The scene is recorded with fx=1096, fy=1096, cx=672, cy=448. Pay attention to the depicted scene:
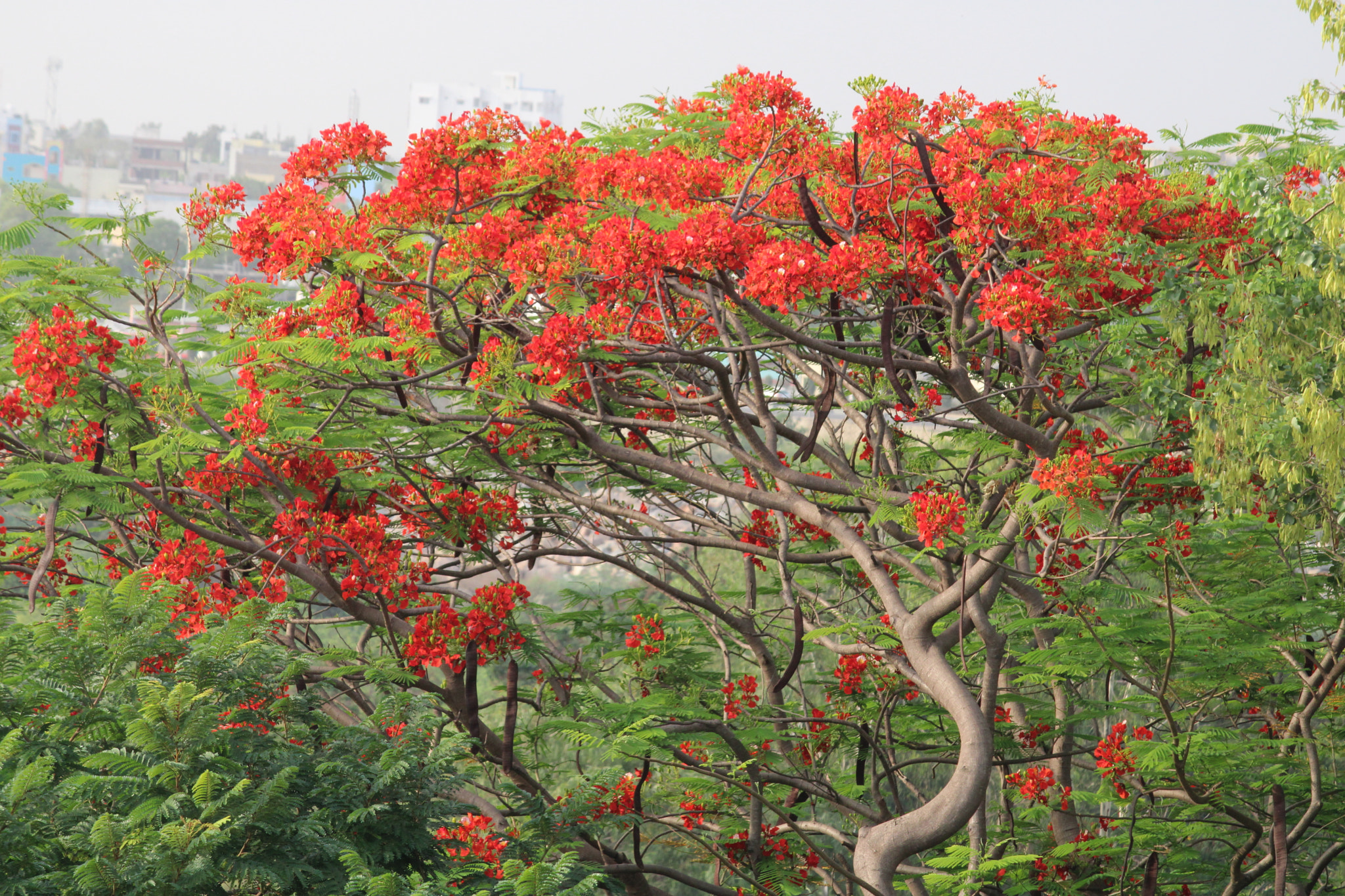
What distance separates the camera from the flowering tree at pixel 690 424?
521 cm

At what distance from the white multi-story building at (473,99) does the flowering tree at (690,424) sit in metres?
133

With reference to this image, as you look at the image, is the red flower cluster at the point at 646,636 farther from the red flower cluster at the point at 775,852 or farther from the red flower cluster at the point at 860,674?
the red flower cluster at the point at 775,852

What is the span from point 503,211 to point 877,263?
87.8 inches

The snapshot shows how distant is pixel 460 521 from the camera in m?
6.68

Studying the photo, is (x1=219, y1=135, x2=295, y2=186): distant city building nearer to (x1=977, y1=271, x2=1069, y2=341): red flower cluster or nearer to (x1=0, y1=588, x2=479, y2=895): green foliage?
(x1=0, y1=588, x2=479, y2=895): green foliage

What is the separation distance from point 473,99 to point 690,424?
141893 mm

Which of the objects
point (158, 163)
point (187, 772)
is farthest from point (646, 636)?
point (158, 163)

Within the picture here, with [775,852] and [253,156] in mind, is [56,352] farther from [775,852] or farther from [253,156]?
[253,156]

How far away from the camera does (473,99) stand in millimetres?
139000

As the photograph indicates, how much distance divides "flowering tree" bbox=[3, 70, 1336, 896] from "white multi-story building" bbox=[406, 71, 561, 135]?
13279 cm

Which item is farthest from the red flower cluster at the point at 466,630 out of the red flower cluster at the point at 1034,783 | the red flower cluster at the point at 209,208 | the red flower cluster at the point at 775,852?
the red flower cluster at the point at 1034,783

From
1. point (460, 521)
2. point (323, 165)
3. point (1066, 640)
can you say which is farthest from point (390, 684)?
point (1066, 640)

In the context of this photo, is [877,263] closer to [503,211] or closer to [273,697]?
[503,211]

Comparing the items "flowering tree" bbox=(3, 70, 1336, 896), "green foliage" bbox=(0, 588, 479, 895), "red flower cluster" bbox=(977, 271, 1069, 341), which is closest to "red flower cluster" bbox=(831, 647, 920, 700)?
"flowering tree" bbox=(3, 70, 1336, 896)
